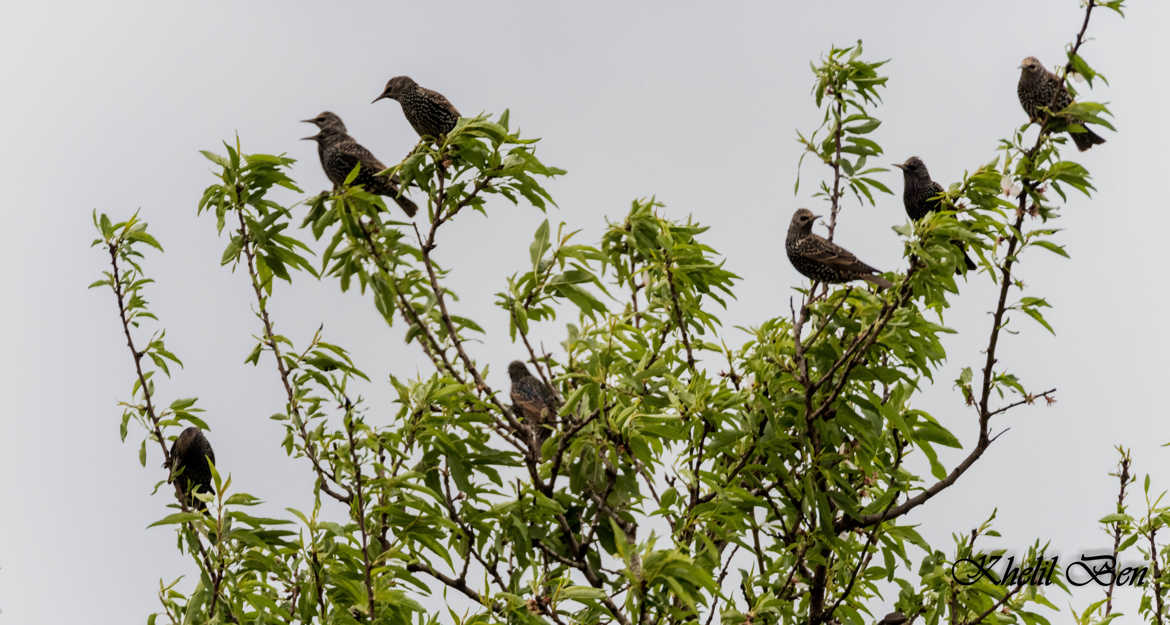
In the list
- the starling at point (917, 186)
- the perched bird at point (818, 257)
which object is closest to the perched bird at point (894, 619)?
the perched bird at point (818, 257)

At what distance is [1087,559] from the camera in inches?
291

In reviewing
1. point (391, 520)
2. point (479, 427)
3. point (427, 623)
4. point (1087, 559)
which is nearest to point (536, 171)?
point (479, 427)

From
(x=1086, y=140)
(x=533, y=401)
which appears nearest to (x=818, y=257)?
(x=1086, y=140)

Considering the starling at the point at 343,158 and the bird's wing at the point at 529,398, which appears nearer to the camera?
the starling at the point at 343,158

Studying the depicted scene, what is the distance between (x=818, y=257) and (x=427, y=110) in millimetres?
2785

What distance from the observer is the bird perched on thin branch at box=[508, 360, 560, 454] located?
301 inches

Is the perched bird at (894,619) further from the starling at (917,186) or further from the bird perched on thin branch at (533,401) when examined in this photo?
the starling at (917,186)

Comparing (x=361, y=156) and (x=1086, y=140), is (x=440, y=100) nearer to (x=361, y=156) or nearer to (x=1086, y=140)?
(x=361, y=156)

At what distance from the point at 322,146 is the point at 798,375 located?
3.95 meters

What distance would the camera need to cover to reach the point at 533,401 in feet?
30.9

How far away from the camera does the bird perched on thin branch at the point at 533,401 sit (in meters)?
7.65

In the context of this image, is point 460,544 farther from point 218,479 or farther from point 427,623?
point 218,479

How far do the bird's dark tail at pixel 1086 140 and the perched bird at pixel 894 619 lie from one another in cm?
373

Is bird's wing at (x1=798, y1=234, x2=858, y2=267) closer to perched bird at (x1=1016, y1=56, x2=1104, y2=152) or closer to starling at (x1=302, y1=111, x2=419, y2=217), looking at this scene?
perched bird at (x1=1016, y1=56, x2=1104, y2=152)
